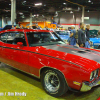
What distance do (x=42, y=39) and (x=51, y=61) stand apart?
4.07 ft

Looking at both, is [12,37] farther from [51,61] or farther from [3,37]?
[51,61]

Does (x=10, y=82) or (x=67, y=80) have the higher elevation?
(x=67, y=80)

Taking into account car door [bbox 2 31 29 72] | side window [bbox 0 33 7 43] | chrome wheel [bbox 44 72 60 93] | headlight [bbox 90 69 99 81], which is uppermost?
side window [bbox 0 33 7 43]

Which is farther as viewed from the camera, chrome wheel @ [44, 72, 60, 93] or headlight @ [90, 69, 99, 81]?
chrome wheel @ [44, 72, 60, 93]

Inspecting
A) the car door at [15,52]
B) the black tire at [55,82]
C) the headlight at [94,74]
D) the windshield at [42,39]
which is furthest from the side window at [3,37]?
the headlight at [94,74]

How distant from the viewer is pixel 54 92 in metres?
2.72

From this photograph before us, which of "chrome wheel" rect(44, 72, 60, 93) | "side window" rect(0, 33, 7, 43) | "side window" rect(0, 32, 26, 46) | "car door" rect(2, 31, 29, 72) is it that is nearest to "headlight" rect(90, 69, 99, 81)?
"chrome wheel" rect(44, 72, 60, 93)

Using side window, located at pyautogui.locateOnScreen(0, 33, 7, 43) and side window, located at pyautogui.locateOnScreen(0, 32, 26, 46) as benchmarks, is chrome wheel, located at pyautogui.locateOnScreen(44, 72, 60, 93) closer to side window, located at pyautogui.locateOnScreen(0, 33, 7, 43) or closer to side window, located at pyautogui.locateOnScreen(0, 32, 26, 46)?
side window, located at pyautogui.locateOnScreen(0, 32, 26, 46)

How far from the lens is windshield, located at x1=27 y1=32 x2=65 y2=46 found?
11.4ft

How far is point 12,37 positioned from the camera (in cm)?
402

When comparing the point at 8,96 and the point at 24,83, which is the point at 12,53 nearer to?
the point at 24,83

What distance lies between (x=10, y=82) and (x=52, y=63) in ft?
5.33

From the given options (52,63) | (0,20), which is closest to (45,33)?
(52,63)

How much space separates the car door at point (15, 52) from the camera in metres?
3.27
